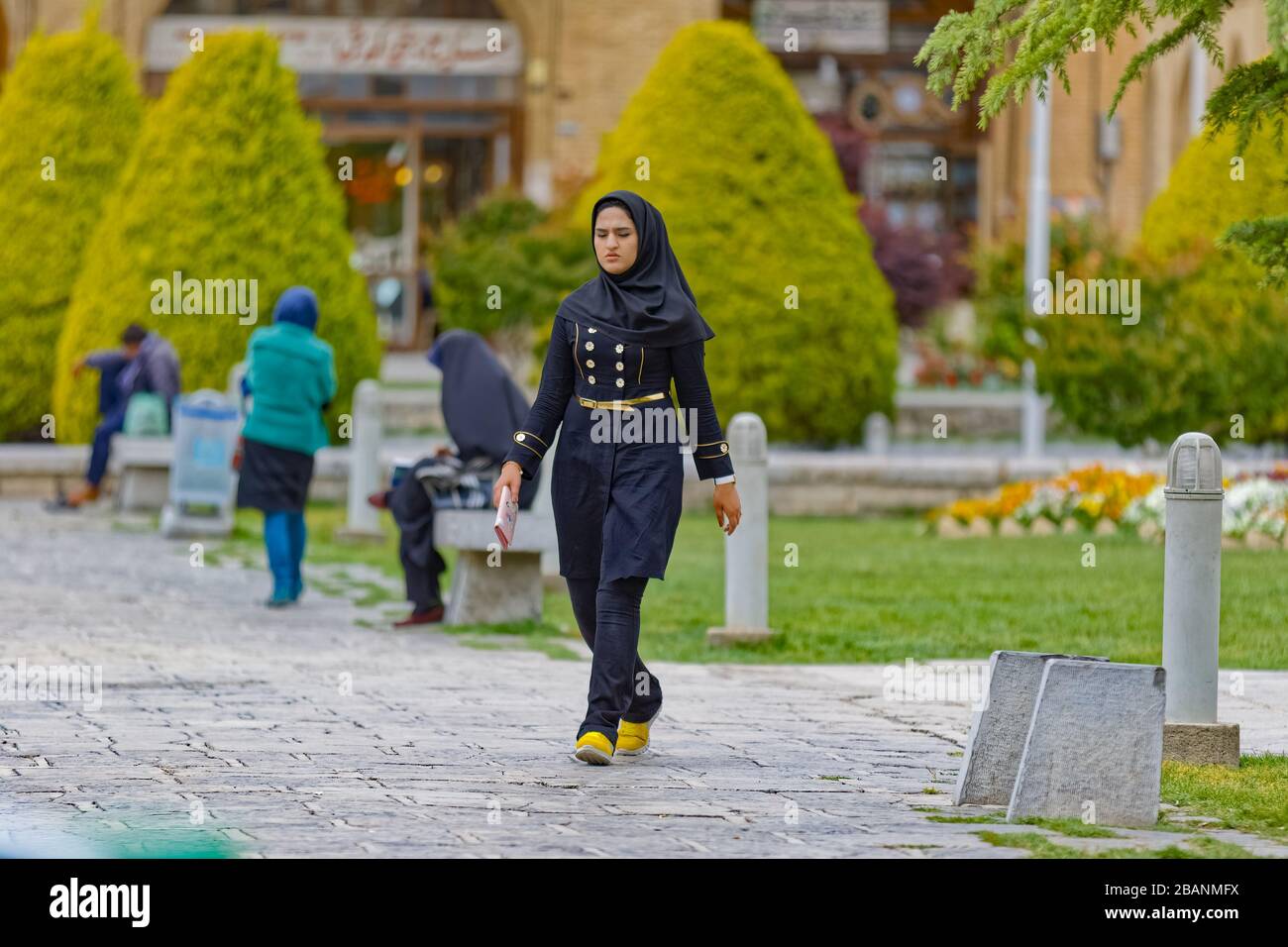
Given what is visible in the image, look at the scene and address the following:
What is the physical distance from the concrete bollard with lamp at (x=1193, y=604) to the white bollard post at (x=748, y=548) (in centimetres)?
318

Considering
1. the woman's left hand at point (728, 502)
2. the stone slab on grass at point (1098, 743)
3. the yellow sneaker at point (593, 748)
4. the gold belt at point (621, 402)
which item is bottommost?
the yellow sneaker at point (593, 748)

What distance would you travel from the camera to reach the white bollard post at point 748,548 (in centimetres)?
1051

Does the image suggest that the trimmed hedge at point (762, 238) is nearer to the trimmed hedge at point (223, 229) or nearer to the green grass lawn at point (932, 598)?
the trimmed hedge at point (223, 229)

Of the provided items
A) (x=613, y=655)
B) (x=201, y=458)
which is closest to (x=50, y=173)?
(x=201, y=458)

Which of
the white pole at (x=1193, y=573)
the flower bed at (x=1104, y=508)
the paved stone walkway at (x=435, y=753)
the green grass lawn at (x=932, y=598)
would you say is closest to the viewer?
the paved stone walkway at (x=435, y=753)

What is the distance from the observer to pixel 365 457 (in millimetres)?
16156

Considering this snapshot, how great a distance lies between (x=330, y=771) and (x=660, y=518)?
51.6 inches

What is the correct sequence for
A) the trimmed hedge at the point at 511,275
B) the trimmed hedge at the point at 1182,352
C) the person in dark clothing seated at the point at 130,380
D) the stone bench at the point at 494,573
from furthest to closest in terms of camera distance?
1. the trimmed hedge at the point at 511,275
2. the person in dark clothing seated at the point at 130,380
3. the trimmed hedge at the point at 1182,352
4. the stone bench at the point at 494,573

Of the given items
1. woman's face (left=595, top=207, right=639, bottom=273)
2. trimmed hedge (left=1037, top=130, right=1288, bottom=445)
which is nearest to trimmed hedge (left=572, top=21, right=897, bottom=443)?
trimmed hedge (left=1037, top=130, right=1288, bottom=445)

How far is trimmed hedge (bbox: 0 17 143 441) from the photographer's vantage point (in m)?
21.5

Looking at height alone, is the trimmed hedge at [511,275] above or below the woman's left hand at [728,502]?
above

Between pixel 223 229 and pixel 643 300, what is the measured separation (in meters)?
13.3

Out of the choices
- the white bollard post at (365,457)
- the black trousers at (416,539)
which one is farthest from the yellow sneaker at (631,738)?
the white bollard post at (365,457)

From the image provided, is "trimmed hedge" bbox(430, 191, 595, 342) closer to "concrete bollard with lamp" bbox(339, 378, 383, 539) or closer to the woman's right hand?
"concrete bollard with lamp" bbox(339, 378, 383, 539)
